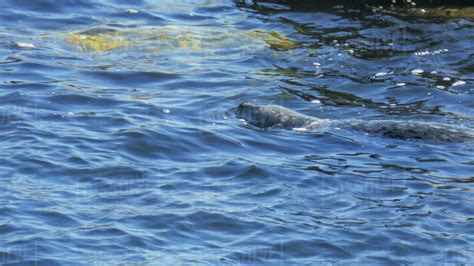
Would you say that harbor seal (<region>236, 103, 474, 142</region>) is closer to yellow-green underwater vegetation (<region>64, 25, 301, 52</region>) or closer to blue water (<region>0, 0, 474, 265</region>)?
blue water (<region>0, 0, 474, 265</region>)

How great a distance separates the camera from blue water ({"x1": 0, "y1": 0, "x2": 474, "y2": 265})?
7.41 m

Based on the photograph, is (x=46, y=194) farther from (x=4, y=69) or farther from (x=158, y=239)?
(x=4, y=69)

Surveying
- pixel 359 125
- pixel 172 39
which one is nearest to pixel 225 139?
pixel 359 125

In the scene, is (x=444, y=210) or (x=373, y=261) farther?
(x=444, y=210)

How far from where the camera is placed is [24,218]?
758 cm

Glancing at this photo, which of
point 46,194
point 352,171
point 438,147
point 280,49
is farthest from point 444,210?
point 280,49

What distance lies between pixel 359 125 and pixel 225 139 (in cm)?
139

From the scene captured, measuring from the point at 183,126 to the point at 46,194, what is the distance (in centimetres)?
254

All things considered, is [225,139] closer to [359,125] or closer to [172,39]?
[359,125]

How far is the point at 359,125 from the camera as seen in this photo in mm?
10352

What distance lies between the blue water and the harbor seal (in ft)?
0.48

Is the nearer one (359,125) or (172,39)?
(359,125)

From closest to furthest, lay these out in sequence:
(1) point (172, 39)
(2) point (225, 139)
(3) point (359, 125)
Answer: (2) point (225, 139)
(3) point (359, 125)
(1) point (172, 39)

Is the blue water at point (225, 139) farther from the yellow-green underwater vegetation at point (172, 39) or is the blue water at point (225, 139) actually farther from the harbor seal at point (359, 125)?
the harbor seal at point (359, 125)
